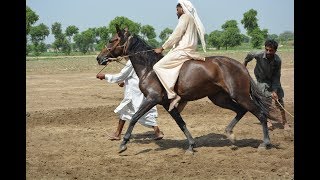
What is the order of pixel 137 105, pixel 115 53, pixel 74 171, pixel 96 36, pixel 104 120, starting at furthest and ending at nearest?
pixel 96 36 < pixel 104 120 < pixel 137 105 < pixel 115 53 < pixel 74 171

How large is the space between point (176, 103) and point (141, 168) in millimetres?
1389

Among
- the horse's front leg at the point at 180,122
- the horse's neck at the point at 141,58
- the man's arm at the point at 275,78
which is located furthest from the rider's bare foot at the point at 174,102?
the man's arm at the point at 275,78

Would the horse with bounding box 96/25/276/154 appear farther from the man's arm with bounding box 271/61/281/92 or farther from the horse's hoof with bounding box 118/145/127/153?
the man's arm with bounding box 271/61/281/92

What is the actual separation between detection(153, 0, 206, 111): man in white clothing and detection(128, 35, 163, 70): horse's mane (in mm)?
272

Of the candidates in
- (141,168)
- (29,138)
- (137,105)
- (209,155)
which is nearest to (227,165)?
(209,155)

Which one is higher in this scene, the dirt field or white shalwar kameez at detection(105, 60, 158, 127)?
white shalwar kameez at detection(105, 60, 158, 127)

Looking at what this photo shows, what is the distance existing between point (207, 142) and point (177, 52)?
2137 millimetres

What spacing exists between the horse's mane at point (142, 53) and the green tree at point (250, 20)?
97.5m

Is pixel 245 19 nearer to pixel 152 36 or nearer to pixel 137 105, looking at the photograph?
pixel 152 36

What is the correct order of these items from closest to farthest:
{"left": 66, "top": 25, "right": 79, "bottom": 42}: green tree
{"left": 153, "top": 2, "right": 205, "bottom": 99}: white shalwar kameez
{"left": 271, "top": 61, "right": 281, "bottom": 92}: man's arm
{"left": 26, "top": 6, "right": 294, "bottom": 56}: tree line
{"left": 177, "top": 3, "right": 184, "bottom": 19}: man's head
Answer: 1. {"left": 153, "top": 2, "right": 205, "bottom": 99}: white shalwar kameez
2. {"left": 177, "top": 3, "right": 184, "bottom": 19}: man's head
3. {"left": 271, "top": 61, "right": 281, "bottom": 92}: man's arm
4. {"left": 26, "top": 6, "right": 294, "bottom": 56}: tree line
5. {"left": 66, "top": 25, "right": 79, "bottom": 42}: green tree

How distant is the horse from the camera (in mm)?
7484

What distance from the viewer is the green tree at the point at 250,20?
103 meters

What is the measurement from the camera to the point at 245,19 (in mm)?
104500

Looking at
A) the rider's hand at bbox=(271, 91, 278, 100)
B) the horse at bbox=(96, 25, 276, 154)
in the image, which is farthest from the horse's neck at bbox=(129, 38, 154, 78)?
the rider's hand at bbox=(271, 91, 278, 100)
